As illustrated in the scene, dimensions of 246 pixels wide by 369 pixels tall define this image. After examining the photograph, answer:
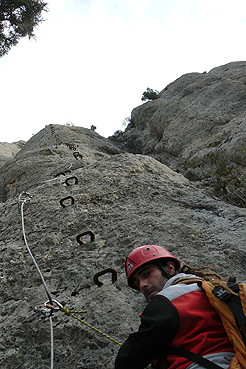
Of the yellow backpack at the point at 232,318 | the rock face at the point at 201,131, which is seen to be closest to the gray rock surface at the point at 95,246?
the yellow backpack at the point at 232,318

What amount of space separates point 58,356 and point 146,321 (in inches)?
42.4

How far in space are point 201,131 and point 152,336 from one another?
28.8 ft

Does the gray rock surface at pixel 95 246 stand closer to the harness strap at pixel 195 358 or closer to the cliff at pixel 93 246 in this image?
the cliff at pixel 93 246

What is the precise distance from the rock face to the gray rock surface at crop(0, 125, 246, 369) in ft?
5.42

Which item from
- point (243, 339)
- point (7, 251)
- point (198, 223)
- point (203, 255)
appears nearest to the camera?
point (243, 339)

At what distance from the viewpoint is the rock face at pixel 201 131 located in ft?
20.7

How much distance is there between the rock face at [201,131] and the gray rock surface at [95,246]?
1.65 m

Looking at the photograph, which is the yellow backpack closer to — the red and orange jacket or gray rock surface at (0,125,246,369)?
the red and orange jacket

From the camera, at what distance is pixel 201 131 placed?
959 centimetres

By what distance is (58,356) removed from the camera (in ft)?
7.50

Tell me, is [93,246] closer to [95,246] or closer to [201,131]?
[95,246]

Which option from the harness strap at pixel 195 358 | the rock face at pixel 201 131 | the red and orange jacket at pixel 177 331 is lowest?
the harness strap at pixel 195 358

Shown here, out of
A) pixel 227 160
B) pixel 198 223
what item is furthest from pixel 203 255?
pixel 227 160

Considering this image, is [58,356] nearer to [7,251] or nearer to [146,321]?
[146,321]
